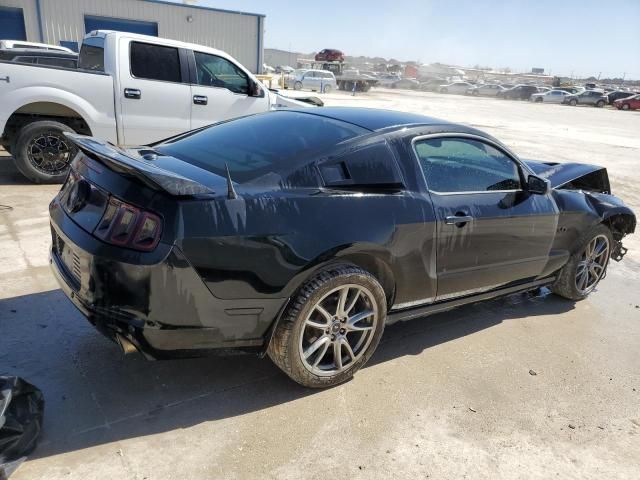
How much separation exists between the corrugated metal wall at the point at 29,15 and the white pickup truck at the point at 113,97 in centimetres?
1899

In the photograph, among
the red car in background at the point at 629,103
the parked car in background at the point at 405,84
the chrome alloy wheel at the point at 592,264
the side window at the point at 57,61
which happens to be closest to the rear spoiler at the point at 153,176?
the chrome alloy wheel at the point at 592,264

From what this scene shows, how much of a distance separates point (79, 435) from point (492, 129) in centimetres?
2027

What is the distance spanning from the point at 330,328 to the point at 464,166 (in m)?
1.61

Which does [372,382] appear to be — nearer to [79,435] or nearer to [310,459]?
[310,459]

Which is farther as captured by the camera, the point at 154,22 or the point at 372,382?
the point at 154,22

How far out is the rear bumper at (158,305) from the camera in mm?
2445

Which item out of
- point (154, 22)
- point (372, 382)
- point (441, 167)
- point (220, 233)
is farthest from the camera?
point (154, 22)

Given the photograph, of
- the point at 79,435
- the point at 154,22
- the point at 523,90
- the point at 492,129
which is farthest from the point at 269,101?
the point at 523,90

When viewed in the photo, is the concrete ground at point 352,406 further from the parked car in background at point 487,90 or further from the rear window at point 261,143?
the parked car in background at point 487,90

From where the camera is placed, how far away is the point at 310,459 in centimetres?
256

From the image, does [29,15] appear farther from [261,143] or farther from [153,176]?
[153,176]

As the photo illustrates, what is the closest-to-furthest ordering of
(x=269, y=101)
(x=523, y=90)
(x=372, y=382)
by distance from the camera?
(x=372, y=382)
(x=269, y=101)
(x=523, y=90)

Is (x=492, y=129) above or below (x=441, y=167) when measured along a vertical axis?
below

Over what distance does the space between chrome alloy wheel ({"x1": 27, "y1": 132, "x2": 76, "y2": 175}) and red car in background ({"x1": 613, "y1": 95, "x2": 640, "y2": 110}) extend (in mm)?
49227
